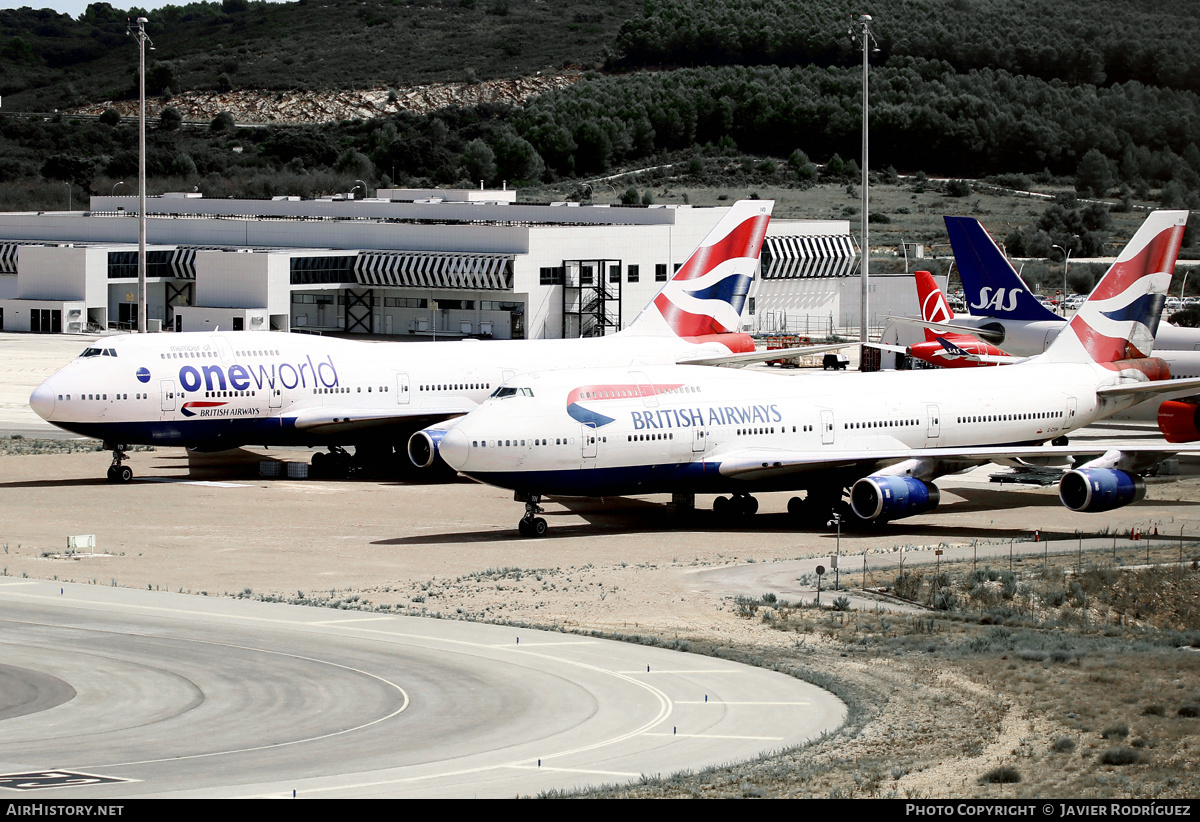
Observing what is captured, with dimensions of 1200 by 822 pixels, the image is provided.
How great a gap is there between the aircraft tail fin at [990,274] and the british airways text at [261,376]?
3228 centimetres

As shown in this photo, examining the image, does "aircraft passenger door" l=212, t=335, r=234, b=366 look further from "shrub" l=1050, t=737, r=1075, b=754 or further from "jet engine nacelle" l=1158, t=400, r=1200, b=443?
"shrub" l=1050, t=737, r=1075, b=754

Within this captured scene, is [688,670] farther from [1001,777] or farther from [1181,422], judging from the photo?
[1181,422]

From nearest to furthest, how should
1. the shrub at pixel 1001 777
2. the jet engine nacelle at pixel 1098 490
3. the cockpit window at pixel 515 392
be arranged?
1. the shrub at pixel 1001 777
2. the jet engine nacelle at pixel 1098 490
3. the cockpit window at pixel 515 392

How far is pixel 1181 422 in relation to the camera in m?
63.7

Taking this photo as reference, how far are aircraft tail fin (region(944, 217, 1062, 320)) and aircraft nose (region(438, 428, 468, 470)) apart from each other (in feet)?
119

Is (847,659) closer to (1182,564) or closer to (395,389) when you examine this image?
(1182,564)

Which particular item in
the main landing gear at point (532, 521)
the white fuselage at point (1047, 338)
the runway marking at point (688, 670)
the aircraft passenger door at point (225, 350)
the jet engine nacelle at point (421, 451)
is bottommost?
the runway marking at point (688, 670)

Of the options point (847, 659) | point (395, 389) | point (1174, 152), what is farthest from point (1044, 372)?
point (1174, 152)

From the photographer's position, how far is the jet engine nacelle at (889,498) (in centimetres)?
5175

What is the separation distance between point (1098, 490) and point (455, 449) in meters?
20.3

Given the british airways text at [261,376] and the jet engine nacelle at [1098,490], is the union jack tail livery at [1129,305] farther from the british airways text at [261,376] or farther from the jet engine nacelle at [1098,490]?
the british airways text at [261,376]

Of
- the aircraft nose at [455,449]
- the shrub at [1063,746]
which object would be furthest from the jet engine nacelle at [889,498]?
the shrub at [1063,746]

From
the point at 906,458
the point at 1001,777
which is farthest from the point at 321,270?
the point at 1001,777

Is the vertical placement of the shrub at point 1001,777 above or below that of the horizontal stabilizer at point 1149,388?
below
